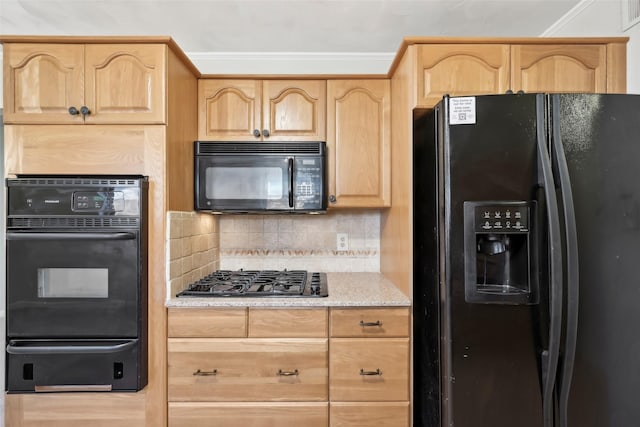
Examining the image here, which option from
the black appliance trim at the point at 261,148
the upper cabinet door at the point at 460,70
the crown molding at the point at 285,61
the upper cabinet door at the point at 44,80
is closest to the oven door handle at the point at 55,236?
the upper cabinet door at the point at 44,80

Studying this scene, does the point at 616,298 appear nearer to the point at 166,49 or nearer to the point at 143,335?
the point at 143,335

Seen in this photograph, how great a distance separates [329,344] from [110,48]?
170cm

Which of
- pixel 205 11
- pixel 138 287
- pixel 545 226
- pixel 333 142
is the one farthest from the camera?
pixel 333 142

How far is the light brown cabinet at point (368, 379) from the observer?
5.42 feet

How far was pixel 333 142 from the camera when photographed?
2.12 meters

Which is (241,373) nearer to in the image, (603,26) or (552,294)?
(552,294)

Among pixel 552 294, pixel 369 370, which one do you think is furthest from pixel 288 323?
pixel 552 294

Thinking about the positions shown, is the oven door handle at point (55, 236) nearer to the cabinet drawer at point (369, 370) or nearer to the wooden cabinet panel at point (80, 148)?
the wooden cabinet panel at point (80, 148)

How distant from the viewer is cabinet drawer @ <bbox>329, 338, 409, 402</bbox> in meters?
1.65

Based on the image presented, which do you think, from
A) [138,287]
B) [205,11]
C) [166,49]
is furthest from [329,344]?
[205,11]

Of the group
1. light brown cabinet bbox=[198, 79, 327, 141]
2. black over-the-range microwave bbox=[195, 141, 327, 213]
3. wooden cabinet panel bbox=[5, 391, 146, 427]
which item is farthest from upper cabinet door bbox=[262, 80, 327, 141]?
wooden cabinet panel bbox=[5, 391, 146, 427]

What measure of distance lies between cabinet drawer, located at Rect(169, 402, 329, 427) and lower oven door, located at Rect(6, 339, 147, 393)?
244mm

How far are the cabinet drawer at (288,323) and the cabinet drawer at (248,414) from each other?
1.04 feet

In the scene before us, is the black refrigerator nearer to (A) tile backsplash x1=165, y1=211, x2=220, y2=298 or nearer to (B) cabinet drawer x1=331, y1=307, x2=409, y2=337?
(B) cabinet drawer x1=331, y1=307, x2=409, y2=337
